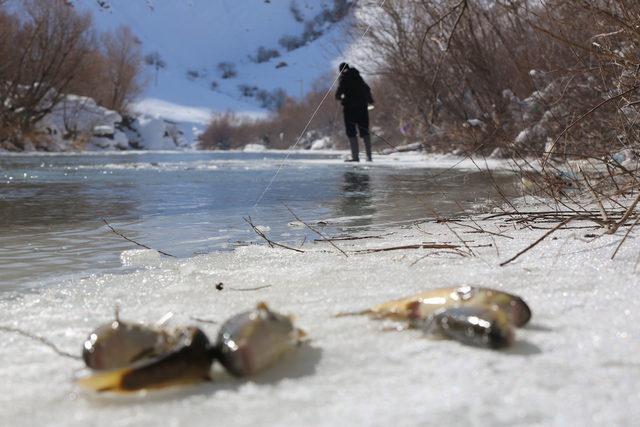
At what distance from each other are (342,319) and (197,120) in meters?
70.3

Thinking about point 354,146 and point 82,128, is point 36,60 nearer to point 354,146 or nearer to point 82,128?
point 82,128

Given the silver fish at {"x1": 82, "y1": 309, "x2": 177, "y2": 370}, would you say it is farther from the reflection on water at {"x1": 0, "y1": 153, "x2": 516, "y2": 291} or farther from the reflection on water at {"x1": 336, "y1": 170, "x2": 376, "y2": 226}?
the reflection on water at {"x1": 336, "y1": 170, "x2": 376, "y2": 226}

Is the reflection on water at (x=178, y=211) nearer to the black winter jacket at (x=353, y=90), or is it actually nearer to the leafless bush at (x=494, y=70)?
the leafless bush at (x=494, y=70)

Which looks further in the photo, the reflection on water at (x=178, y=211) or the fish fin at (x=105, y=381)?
the reflection on water at (x=178, y=211)

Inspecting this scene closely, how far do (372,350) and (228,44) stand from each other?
316 feet

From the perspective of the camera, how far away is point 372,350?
1.12m

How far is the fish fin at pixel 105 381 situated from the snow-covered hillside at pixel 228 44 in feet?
277

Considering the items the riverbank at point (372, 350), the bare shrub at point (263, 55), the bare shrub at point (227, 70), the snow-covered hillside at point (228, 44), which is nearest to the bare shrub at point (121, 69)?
the riverbank at point (372, 350)

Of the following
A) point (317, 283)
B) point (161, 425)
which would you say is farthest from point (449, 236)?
point (161, 425)

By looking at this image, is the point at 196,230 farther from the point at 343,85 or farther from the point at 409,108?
the point at 409,108

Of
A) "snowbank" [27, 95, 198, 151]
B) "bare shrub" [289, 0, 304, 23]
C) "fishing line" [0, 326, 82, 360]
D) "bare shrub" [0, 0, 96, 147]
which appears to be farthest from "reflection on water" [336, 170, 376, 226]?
"bare shrub" [289, 0, 304, 23]

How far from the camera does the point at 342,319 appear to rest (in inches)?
51.7

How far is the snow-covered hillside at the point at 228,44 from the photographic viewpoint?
8850 centimetres

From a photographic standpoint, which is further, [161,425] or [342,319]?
[342,319]
